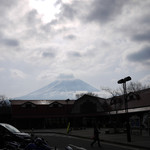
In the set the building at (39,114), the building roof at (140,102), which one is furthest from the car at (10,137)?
the building at (39,114)

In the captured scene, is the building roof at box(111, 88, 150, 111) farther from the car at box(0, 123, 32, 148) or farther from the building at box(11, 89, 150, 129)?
the car at box(0, 123, 32, 148)

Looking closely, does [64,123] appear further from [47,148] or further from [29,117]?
[47,148]

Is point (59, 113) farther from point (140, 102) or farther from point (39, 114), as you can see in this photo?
point (140, 102)

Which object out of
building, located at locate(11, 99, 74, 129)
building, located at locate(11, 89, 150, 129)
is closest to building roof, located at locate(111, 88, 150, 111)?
building, located at locate(11, 89, 150, 129)

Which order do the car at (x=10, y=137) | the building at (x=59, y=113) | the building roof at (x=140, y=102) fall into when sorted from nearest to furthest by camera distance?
the car at (x=10, y=137) → the building roof at (x=140, y=102) → the building at (x=59, y=113)

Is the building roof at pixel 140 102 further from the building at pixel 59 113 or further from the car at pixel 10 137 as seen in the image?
the car at pixel 10 137

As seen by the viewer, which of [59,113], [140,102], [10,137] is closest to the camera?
[10,137]

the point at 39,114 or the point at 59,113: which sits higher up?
the point at 59,113

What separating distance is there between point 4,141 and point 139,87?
6553 centimetres

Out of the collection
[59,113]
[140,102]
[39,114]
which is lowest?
[39,114]

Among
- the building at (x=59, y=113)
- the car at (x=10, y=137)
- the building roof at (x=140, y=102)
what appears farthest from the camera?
the building at (x=59, y=113)

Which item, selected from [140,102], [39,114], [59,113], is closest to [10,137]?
[140,102]

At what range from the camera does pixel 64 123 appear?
59.1 m

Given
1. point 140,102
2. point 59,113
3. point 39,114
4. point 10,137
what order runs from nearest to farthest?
point 10,137, point 140,102, point 39,114, point 59,113
